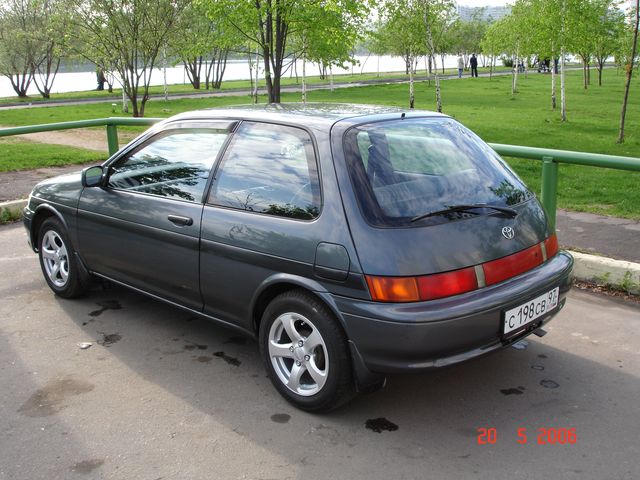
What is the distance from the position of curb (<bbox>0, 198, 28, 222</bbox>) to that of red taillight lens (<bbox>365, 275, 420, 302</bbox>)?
21.2ft

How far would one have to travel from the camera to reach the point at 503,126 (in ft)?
70.5

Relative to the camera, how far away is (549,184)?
595 centimetres

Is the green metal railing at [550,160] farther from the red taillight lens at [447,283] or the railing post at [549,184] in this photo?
the red taillight lens at [447,283]

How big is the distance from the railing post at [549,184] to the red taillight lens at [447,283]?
2.70m

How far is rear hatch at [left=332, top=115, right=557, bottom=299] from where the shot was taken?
3.40 meters

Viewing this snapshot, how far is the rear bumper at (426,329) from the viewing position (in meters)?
3.30

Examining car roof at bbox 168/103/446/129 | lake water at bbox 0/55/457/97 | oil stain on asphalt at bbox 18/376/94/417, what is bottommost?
oil stain on asphalt at bbox 18/376/94/417

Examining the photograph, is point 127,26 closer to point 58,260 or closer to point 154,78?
point 58,260

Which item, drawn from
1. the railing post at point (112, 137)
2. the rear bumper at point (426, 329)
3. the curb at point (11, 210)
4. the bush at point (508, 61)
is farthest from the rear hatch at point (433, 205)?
the bush at point (508, 61)

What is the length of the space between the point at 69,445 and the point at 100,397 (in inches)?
20.4

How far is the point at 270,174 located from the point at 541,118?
74.2 ft

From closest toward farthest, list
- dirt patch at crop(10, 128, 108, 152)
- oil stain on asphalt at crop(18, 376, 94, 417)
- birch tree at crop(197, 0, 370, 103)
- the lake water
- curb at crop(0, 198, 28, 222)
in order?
oil stain on asphalt at crop(18, 376, 94, 417) → curb at crop(0, 198, 28, 222) → birch tree at crop(197, 0, 370, 103) → dirt patch at crop(10, 128, 108, 152) → the lake water

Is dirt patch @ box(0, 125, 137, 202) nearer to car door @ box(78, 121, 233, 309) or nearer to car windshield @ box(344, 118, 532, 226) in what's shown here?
car door @ box(78, 121, 233, 309)

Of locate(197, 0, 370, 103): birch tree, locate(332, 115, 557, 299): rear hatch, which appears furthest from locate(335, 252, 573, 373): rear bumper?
locate(197, 0, 370, 103): birch tree
